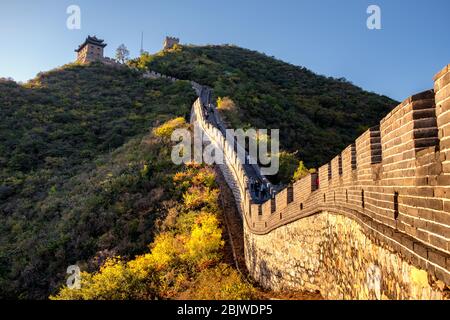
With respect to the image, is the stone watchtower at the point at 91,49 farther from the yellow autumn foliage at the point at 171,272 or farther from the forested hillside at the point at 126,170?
the yellow autumn foliage at the point at 171,272

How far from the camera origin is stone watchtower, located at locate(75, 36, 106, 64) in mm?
91625

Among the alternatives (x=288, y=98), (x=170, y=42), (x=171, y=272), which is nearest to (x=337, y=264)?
(x=171, y=272)

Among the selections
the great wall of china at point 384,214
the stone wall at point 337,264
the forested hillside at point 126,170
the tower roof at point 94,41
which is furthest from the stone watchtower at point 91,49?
the great wall of china at point 384,214

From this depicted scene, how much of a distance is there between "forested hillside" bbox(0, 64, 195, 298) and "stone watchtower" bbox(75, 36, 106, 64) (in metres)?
30.0

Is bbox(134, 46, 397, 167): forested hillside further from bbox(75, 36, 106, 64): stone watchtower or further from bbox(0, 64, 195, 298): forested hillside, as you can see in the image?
bbox(75, 36, 106, 64): stone watchtower

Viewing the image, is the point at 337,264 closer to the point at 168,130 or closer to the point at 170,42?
the point at 168,130

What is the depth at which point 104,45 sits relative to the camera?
9500cm

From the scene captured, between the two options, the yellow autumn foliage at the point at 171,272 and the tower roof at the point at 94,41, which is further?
the tower roof at the point at 94,41

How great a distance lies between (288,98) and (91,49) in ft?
181

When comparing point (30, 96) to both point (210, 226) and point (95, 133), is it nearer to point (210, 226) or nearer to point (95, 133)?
point (95, 133)

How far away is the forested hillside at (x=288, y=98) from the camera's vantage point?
4125cm

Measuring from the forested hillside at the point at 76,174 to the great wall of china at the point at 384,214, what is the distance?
13.2 metres

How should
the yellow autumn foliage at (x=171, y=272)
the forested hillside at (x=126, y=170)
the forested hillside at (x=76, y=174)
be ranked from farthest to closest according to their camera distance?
the forested hillside at (x=76, y=174)
the forested hillside at (x=126, y=170)
the yellow autumn foliage at (x=171, y=272)

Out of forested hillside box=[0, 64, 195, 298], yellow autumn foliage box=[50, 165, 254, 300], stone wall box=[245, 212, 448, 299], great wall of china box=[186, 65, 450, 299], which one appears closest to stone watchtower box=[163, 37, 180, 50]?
forested hillside box=[0, 64, 195, 298]
